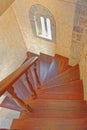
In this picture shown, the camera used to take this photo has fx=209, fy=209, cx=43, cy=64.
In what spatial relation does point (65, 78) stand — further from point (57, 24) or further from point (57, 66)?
point (57, 24)

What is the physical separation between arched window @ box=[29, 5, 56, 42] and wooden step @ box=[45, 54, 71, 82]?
45 cm

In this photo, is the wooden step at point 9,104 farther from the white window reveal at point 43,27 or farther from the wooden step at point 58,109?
the white window reveal at point 43,27

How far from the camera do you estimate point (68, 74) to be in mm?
3760

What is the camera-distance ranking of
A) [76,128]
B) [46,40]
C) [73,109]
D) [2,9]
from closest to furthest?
1. [76,128]
2. [73,109]
3. [2,9]
4. [46,40]

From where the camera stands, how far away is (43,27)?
4250mm

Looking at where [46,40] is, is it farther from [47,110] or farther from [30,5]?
[47,110]

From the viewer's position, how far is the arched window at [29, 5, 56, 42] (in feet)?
12.4

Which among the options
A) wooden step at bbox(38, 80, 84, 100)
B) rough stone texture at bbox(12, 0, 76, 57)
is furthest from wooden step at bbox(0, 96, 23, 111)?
rough stone texture at bbox(12, 0, 76, 57)

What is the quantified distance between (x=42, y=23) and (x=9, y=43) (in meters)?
0.77

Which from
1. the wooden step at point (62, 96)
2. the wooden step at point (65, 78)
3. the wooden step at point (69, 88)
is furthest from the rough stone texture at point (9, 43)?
the wooden step at point (62, 96)

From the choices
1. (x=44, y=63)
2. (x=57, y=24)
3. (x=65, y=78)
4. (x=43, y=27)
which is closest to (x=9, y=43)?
(x=43, y=27)

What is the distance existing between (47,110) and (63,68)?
173 centimetres

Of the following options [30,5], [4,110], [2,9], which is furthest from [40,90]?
[30,5]

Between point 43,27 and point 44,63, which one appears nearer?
point 43,27
